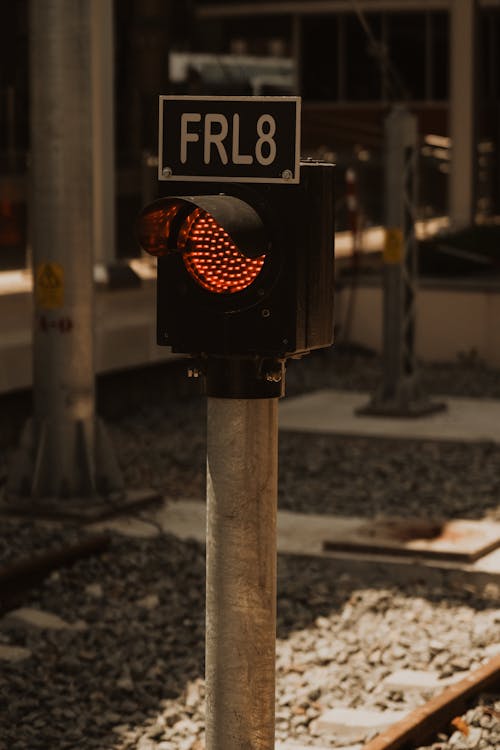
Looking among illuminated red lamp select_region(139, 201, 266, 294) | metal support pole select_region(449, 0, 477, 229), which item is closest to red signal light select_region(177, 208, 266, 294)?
illuminated red lamp select_region(139, 201, 266, 294)

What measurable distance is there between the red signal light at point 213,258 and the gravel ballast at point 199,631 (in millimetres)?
2596

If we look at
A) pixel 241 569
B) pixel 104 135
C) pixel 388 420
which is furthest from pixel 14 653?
pixel 104 135

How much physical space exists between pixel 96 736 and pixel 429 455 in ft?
20.8

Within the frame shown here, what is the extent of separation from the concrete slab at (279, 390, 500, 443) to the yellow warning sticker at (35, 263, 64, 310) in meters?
3.67

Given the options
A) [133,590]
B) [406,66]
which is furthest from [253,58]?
[133,590]

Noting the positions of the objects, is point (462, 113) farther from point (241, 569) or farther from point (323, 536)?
point (241, 569)

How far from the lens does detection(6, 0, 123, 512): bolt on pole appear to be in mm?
9516

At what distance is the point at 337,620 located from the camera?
756cm

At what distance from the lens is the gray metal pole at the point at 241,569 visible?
3.64 m

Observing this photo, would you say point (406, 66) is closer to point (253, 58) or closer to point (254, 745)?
point (253, 58)

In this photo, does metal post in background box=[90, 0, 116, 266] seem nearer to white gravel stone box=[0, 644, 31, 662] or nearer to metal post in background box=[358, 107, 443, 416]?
metal post in background box=[358, 107, 443, 416]

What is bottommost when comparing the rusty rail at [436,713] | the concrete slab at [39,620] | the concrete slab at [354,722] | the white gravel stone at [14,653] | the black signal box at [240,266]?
the concrete slab at [39,620]

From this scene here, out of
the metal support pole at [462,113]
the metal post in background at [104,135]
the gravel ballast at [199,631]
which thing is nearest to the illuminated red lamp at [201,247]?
the gravel ballast at [199,631]

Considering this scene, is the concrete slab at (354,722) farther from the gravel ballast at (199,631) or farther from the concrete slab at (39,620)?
the concrete slab at (39,620)
